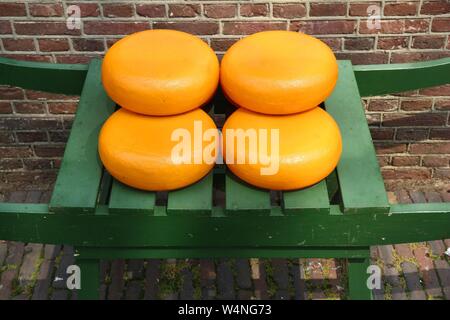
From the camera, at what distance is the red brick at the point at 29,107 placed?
3035mm

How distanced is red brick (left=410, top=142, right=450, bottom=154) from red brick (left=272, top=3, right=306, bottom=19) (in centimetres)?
105

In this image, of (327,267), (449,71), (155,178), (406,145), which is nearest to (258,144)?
(155,178)

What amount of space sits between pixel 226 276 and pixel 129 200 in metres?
1.08

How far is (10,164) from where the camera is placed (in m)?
3.27

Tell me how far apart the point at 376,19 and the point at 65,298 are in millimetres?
1983

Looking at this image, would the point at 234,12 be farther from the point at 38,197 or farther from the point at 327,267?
the point at 38,197

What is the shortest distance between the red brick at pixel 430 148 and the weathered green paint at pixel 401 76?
2.96 ft

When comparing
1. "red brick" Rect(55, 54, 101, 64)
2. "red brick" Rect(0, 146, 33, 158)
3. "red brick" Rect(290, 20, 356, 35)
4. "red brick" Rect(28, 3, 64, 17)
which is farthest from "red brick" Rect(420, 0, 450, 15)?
"red brick" Rect(0, 146, 33, 158)

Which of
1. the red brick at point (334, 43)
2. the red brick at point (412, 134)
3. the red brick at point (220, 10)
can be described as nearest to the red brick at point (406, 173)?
the red brick at point (412, 134)

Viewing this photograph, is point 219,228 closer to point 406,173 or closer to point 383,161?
point 383,161

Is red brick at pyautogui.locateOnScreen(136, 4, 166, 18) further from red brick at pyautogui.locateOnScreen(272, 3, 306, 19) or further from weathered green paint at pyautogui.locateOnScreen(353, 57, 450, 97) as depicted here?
weathered green paint at pyautogui.locateOnScreen(353, 57, 450, 97)

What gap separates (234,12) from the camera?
2.70m

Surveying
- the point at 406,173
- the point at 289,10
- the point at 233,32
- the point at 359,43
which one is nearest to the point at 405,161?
the point at 406,173

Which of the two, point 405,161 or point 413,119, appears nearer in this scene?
point 413,119
